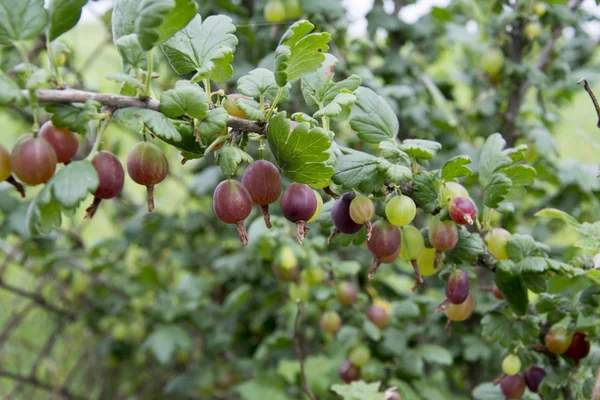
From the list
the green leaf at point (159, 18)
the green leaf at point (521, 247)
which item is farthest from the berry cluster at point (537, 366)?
the green leaf at point (159, 18)

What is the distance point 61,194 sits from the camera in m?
0.55

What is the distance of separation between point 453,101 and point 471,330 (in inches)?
32.2

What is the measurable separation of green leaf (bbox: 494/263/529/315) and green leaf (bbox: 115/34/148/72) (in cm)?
55

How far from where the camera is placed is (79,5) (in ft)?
1.96

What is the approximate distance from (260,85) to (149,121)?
0.54 feet

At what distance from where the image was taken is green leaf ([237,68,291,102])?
67 centimetres

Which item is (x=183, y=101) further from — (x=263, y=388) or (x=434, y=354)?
(x=263, y=388)

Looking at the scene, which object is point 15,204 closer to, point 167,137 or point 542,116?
point 167,137

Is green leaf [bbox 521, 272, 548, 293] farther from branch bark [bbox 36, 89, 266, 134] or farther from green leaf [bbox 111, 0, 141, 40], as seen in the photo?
green leaf [bbox 111, 0, 141, 40]

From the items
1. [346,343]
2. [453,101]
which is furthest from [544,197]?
[346,343]

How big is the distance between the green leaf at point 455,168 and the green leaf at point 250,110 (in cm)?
25

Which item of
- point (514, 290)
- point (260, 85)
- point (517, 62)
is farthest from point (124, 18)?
point (517, 62)

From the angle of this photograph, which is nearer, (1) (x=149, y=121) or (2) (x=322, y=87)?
(1) (x=149, y=121)

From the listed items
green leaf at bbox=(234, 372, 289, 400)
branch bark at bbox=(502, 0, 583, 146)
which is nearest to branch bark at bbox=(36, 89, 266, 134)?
green leaf at bbox=(234, 372, 289, 400)
